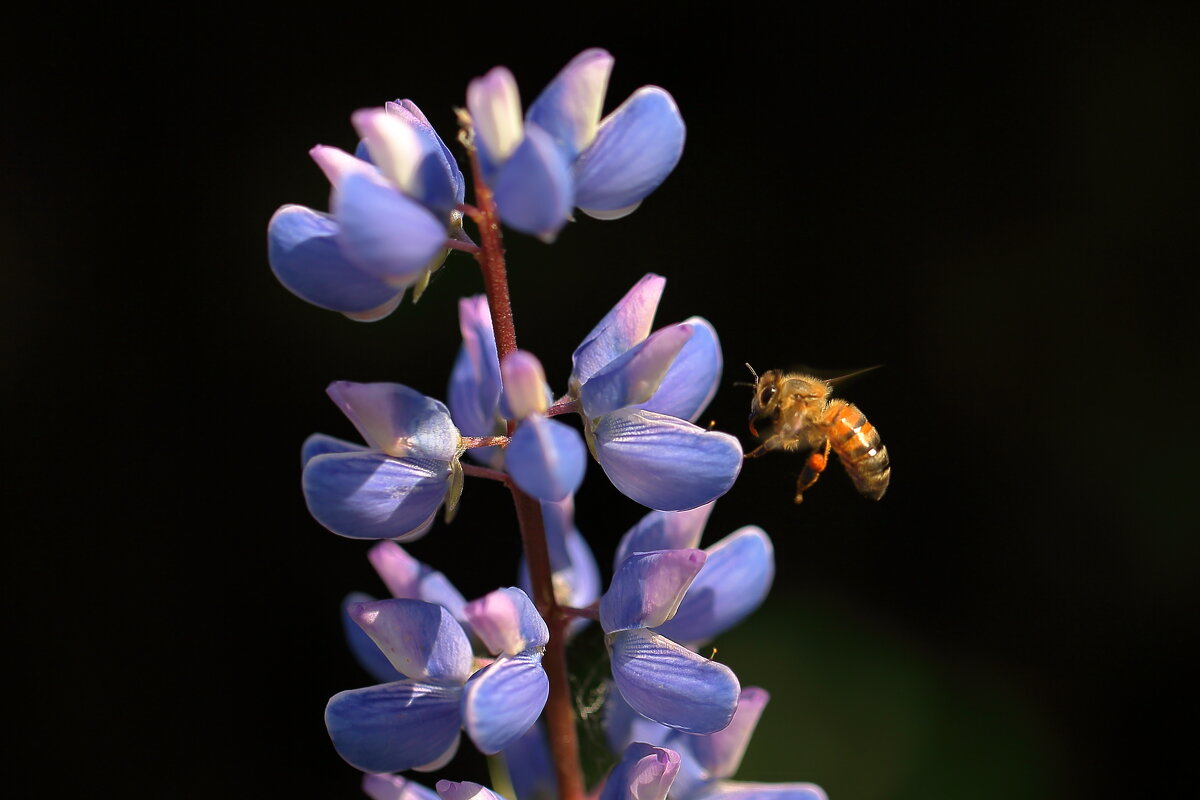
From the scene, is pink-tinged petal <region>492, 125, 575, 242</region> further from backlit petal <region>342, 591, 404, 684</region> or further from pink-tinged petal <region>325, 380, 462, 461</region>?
backlit petal <region>342, 591, 404, 684</region>

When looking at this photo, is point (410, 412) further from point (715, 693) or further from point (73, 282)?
point (73, 282)

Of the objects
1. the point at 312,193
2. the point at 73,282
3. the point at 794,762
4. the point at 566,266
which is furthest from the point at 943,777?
the point at 73,282

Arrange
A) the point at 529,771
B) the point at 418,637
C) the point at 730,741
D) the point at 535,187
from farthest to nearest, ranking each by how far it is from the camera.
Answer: the point at 529,771 → the point at 730,741 → the point at 418,637 → the point at 535,187

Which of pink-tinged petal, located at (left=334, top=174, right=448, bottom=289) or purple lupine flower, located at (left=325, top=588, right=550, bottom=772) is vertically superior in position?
pink-tinged petal, located at (left=334, top=174, right=448, bottom=289)

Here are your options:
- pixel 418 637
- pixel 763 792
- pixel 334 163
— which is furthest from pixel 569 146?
pixel 763 792

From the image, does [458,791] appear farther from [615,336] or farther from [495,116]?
[495,116]

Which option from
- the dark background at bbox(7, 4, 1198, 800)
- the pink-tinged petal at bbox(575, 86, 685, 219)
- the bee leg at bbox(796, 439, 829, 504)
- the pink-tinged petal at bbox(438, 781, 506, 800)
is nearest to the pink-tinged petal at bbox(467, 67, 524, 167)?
the pink-tinged petal at bbox(575, 86, 685, 219)
